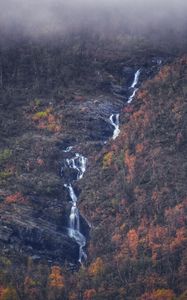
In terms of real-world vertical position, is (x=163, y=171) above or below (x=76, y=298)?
above

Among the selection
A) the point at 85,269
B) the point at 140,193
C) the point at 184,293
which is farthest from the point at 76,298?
the point at 140,193

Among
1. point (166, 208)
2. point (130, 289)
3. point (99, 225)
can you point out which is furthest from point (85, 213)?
point (130, 289)

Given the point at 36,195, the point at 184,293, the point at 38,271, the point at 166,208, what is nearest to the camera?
the point at 184,293

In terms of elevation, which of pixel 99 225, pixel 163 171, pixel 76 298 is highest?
pixel 163 171

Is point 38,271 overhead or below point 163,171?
below

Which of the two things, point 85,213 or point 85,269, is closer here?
point 85,269

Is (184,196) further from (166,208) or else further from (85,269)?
(85,269)

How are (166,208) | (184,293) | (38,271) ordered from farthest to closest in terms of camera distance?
(166,208) → (38,271) → (184,293)

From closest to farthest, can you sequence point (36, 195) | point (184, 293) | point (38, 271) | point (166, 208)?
point (184, 293) → point (38, 271) → point (166, 208) → point (36, 195)

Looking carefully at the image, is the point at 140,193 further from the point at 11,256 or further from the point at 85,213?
the point at 11,256
